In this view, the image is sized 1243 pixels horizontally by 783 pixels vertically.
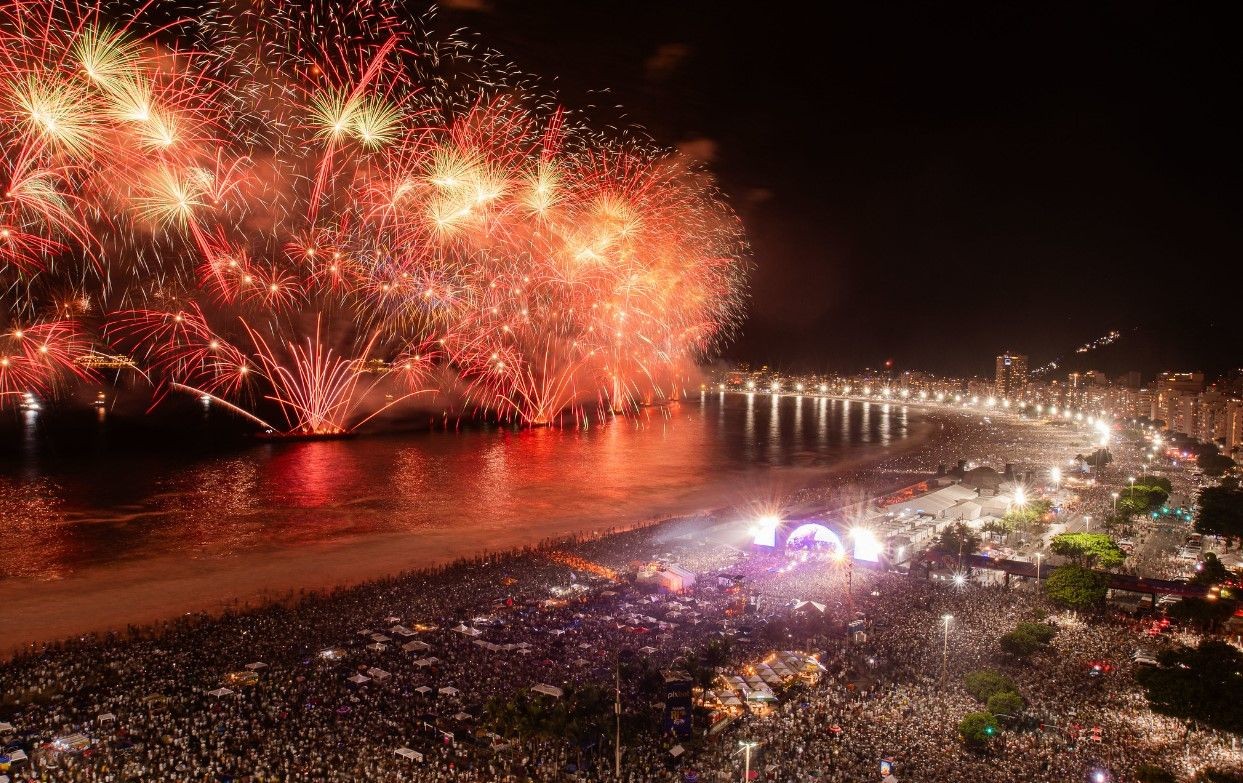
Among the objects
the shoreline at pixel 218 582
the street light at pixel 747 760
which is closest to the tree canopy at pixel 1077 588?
the street light at pixel 747 760

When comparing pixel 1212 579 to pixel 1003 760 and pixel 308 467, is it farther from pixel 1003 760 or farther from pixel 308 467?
pixel 308 467

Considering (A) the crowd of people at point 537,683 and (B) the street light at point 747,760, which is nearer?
(B) the street light at point 747,760

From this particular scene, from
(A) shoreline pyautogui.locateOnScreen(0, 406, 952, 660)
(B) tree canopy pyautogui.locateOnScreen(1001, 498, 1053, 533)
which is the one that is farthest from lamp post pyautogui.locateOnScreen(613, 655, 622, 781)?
(B) tree canopy pyautogui.locateOnScreen(1001, 498, 1053, 533)

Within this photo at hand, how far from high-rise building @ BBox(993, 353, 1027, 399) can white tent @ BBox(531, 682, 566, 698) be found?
11083cm

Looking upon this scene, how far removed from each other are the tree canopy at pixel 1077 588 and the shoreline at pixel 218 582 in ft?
Answer: 26.5

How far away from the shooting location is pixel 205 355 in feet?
187

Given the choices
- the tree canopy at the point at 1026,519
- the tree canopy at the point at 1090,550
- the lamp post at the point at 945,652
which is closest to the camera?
the lamp post at the point at 945,652

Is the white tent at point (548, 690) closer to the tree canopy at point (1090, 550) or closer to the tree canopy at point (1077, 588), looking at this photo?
the tree canopy at point (1077, 588)

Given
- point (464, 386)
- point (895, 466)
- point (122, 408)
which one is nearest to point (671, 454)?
point (895, 466)

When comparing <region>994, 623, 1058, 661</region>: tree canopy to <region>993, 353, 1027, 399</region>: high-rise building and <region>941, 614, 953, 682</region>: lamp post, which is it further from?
<region>993, 353, 1027, 399</region>: high-rise building

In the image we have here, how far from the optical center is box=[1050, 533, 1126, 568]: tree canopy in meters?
15.3

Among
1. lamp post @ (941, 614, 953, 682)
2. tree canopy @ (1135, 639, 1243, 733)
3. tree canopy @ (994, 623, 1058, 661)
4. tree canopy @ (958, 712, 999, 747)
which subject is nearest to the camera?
tree canopy @ (958, 712, 999, 747)

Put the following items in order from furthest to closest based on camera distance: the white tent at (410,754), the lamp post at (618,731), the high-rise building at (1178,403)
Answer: the high-rise building at (1178,403)
the lamp post at (618,731)
the white tent at (410,754)

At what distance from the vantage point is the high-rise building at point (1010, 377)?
365 ft
